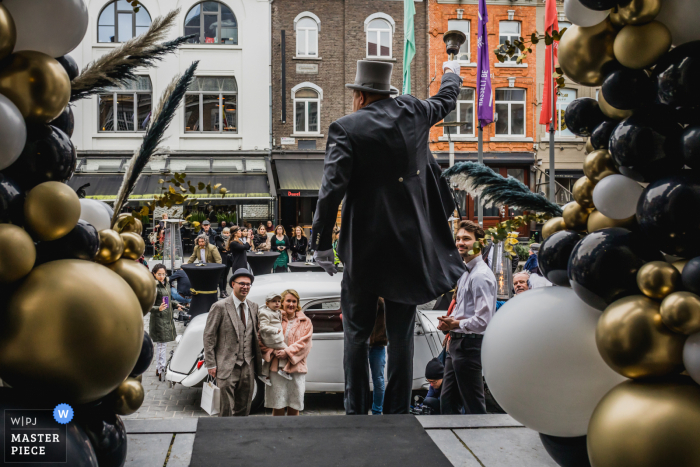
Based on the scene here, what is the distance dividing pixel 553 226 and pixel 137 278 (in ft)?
4.40

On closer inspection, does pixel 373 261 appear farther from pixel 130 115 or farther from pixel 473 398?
pixel 130 115

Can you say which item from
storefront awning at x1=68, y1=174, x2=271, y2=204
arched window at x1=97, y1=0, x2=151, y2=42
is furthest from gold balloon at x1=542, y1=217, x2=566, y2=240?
arched window at x1=97, y1=0, x2=151, y2=42

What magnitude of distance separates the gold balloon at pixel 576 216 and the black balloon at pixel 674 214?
396 millimetres

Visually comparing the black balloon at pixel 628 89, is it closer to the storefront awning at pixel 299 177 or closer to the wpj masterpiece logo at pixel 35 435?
the wpj masterpiece logo at pixel 35 435

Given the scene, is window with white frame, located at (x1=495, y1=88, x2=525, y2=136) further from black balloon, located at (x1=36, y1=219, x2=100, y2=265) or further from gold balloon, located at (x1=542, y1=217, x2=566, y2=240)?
black balloon, located at (x1=36, y1=219, x2=100, y2=265)

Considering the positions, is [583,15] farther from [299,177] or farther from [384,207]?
[299,177]

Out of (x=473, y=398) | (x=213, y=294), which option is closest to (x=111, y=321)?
(x=473, y=398)

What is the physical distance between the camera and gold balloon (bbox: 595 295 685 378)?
133 centimetres

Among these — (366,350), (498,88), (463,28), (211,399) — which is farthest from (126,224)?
(463,28)

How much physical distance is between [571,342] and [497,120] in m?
21.4

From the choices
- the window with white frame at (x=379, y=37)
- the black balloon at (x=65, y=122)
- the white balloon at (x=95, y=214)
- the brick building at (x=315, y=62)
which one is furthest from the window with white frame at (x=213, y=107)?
the black balloon at (x=65, y=122)

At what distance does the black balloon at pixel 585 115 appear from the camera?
1.79 meters

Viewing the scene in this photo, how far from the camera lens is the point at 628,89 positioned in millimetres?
1506

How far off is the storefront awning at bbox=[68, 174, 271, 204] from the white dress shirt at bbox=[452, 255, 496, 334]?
15037 millimetres
